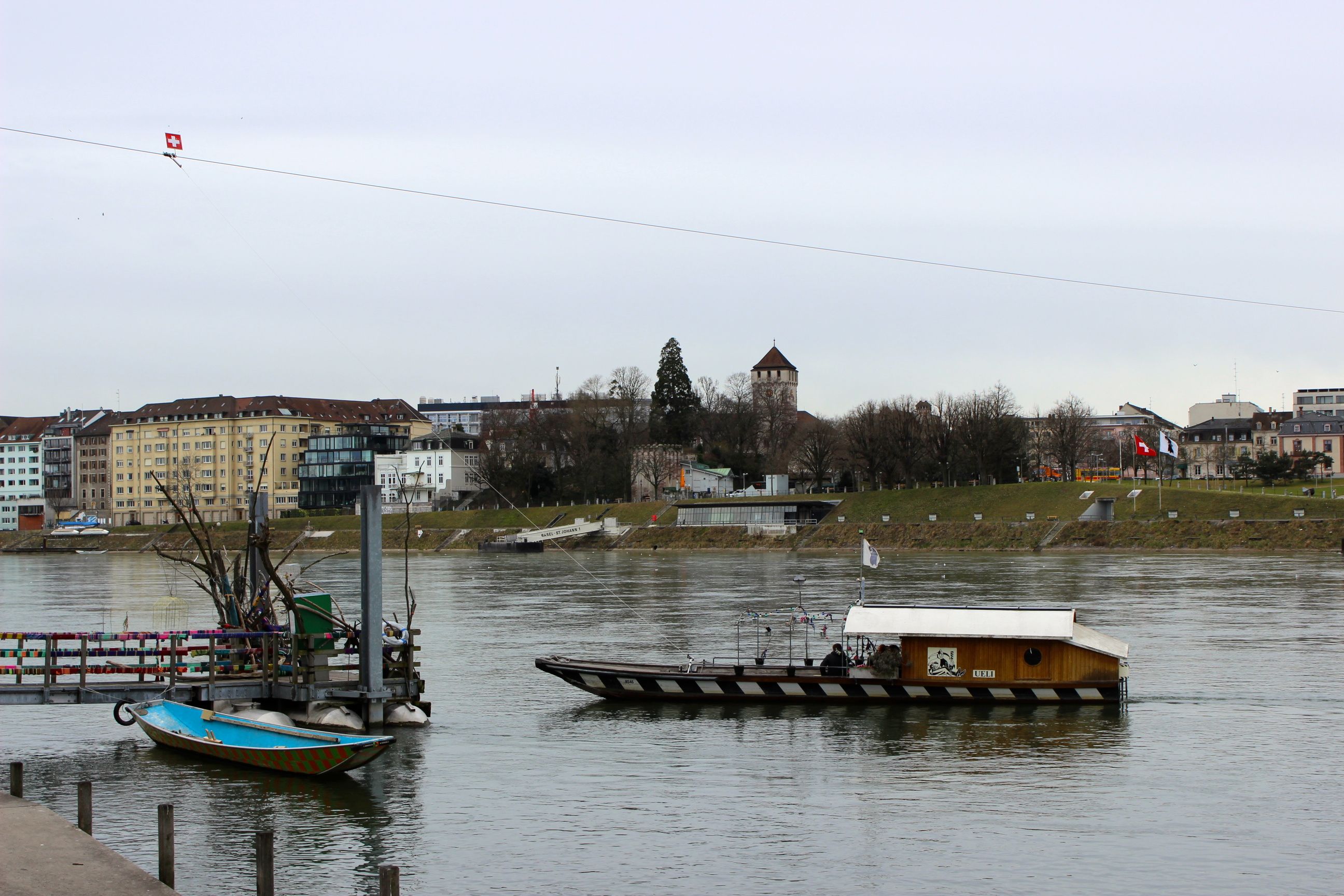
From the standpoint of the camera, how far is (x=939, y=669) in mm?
36438

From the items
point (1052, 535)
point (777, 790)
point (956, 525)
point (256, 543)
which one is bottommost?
point (777, 790)

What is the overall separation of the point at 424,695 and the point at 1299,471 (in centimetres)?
12538

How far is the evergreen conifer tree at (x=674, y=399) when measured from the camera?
588 feet

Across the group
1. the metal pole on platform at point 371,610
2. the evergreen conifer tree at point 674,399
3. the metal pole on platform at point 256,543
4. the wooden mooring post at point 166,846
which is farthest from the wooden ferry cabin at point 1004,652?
the evergreen conifer tree at point 674,399

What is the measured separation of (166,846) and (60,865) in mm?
1307

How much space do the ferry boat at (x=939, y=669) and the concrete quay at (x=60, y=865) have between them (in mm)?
19642

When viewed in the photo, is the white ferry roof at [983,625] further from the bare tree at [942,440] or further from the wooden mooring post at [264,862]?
the bare tree at [942,440]

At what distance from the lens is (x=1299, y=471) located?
140 m

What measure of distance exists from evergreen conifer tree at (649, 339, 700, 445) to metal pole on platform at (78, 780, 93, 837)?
159m

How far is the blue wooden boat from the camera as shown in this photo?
27172 millimetres

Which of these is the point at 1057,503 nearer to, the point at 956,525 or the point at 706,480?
the point at 956,525

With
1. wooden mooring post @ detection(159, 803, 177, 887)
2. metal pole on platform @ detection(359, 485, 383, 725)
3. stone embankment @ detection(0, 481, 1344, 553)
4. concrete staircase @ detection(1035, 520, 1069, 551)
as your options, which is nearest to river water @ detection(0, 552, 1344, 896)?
metal pole on platform @ detection(359, 485, 383, 725)

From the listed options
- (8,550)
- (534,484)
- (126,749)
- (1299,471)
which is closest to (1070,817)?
(126,749)

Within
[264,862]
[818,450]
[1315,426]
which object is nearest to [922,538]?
[818,450]
